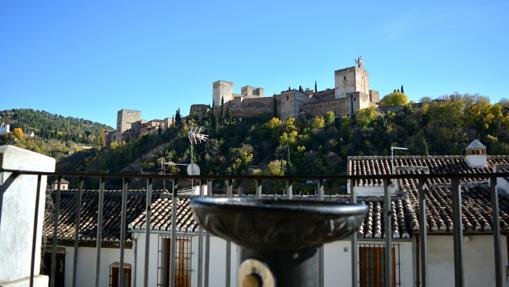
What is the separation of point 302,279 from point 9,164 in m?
2.05

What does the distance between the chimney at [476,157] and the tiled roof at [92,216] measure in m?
13.3

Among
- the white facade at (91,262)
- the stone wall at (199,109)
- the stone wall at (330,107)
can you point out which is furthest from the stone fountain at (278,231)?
the stone wall at (199,109)

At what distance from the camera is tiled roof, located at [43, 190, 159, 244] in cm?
1248

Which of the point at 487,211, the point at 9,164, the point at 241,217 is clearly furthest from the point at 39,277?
the point at 487,211

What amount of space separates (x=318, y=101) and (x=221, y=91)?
20235mm

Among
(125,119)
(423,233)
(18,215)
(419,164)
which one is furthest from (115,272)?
(125,119)

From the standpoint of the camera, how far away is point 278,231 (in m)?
1.55

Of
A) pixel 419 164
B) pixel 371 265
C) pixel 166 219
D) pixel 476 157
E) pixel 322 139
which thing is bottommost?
pixel 371 265

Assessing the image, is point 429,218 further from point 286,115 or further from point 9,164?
point 286,115

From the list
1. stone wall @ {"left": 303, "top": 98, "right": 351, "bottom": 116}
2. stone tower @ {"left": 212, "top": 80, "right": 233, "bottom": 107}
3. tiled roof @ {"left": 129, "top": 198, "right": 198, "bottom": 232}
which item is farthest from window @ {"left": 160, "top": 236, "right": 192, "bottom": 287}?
stone tower @ {"left": 212, "top": 80, "right": 233, "bottom": 107}

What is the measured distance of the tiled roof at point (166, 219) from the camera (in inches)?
404

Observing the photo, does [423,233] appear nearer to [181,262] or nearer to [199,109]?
[181,262]

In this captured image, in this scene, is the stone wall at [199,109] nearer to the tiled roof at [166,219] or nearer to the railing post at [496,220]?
the tiled roof at [166,219]

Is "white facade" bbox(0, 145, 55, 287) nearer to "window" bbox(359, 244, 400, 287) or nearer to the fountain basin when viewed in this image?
the fountain basin
